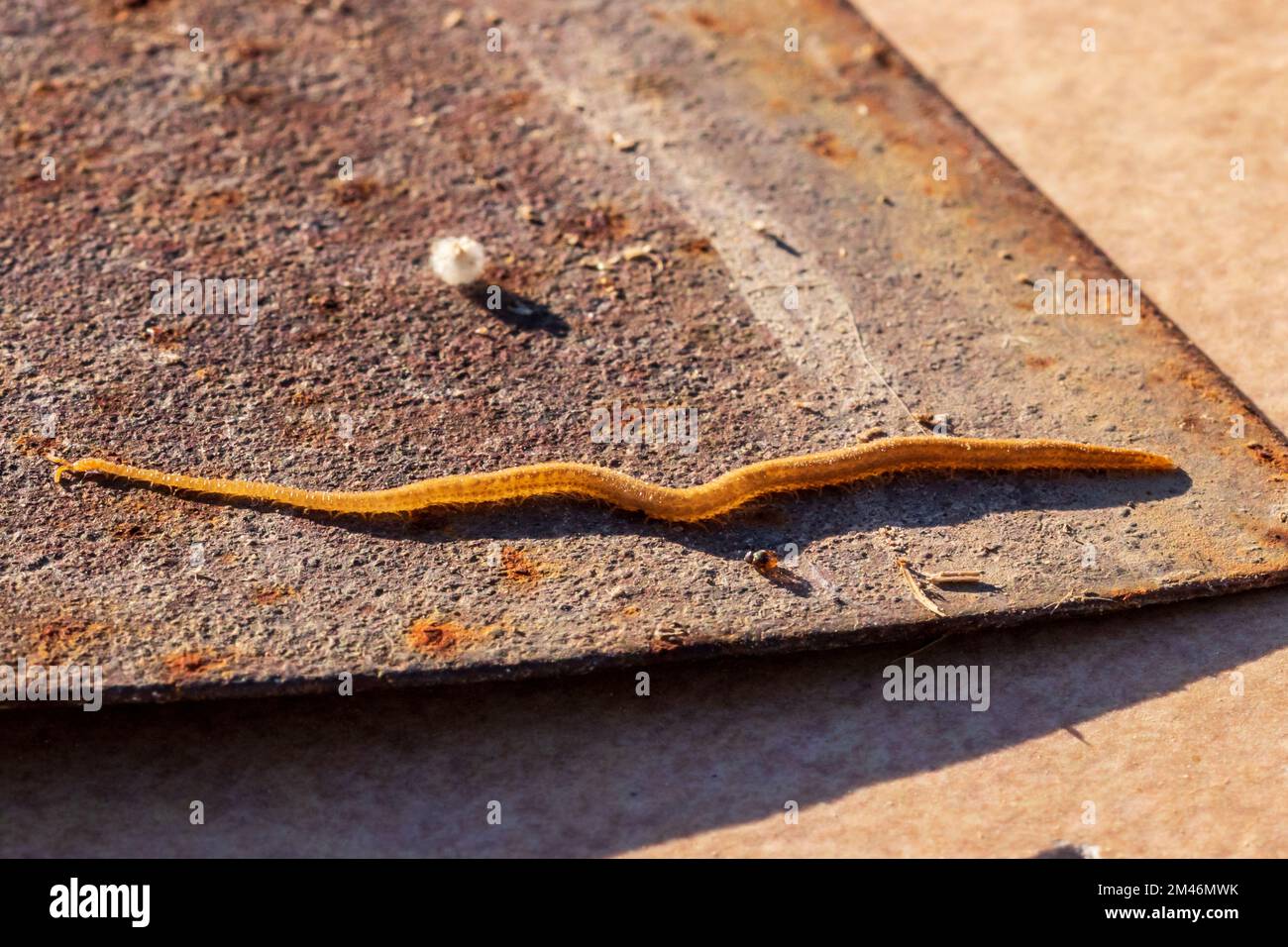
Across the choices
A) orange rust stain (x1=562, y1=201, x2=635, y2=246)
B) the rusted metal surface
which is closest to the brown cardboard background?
A: the rusted metal surface

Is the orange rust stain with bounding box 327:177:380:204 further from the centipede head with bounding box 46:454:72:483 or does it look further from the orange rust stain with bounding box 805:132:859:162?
the orange rust stain with bounding box 805:132:859:162

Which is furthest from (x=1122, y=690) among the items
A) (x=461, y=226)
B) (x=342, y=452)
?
(x=461, y=226)

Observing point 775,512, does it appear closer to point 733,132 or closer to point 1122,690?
point 1122,690

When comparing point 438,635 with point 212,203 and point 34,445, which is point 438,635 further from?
point 212,203

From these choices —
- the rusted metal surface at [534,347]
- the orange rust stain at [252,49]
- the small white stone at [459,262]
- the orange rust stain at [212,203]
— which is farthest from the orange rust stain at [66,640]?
the orange rust stain at [252,49]

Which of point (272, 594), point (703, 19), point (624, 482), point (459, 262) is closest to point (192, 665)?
point (272, 594)

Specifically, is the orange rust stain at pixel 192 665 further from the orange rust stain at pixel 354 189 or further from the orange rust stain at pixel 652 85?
the orange rust stain at pixel 652 85
